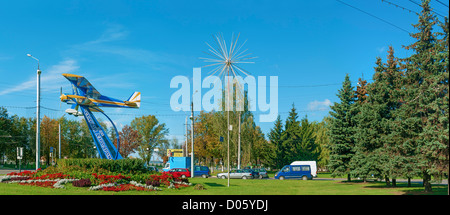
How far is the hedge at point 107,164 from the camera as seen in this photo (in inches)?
1010

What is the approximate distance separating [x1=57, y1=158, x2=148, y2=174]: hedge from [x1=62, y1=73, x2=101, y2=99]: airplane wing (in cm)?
587

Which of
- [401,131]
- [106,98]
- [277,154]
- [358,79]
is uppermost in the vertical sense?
[358,79]

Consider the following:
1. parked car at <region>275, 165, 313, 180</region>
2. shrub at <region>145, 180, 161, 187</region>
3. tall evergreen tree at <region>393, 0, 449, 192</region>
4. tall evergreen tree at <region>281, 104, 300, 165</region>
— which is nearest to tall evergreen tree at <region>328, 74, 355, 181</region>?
parked car at <region>275, 165, 313, 180</region>

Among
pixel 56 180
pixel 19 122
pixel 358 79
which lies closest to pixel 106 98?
pixel 56 180

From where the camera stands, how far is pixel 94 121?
95.7 ft

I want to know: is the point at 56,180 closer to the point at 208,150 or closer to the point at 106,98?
the point at 106,98

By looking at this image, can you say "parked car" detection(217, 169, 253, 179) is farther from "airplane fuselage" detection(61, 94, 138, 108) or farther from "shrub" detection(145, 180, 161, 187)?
"shrub" detection(145, 180, 161, 187)

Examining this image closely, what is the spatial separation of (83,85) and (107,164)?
7.48 metres

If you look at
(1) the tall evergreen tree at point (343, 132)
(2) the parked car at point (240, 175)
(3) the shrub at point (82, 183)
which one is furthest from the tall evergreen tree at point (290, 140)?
(3) the shrub at point (82, 183)

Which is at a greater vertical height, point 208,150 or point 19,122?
point 19,122

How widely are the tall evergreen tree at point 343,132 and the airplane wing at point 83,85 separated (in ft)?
→ 74.3

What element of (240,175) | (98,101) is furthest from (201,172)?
(98,101)

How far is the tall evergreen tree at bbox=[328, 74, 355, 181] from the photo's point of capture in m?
35.4

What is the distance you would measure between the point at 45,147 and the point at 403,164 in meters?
65.5
